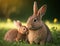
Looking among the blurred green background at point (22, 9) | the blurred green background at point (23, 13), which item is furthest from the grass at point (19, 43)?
the blurred green background at point (22, 9)

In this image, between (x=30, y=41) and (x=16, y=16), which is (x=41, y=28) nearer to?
(x=30, y=41)

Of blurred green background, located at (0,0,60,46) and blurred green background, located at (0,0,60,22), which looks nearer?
blurred green background, located at (0,0,60,46)

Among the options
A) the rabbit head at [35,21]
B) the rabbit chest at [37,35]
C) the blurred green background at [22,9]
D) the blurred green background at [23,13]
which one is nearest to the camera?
the rabbit head at [35,21]

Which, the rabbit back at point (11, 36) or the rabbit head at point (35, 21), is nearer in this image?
the rabbit head at point (35, 21)

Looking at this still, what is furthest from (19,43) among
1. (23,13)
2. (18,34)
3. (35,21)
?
(23,13)

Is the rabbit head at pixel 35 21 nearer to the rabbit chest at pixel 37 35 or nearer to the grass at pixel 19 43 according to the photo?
the rabbit chest at pixel 37 35

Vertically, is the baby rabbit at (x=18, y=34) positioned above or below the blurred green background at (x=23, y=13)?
below

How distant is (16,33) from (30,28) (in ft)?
1.14

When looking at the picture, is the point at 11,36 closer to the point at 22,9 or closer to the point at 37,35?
the point at 37,35

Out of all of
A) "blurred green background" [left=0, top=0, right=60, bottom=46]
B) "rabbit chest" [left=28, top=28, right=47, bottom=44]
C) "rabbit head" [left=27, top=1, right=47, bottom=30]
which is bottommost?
"rabbit chest" [left=28, top=28, right=47, bottom=44]

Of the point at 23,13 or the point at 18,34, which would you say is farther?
the point at 23,13

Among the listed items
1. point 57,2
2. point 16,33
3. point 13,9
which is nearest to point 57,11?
point 57,2

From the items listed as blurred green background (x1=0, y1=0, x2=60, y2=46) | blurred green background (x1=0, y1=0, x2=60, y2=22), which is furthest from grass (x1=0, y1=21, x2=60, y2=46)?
blurred green background (x1=0, y1=0, x2=60, y2=22)

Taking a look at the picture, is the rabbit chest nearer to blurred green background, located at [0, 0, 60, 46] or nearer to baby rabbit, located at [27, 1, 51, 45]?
baby rabbit, located at [27, 1, 51, 45]
